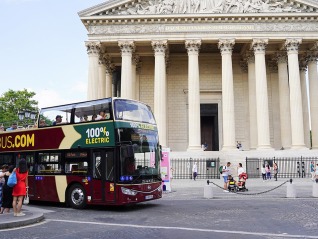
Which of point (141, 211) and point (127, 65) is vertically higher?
point (127, 65)

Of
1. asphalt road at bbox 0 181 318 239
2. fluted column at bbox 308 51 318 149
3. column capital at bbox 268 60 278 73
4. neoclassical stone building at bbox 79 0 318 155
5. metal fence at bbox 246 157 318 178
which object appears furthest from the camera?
column capital at bbox 268 60 278 73

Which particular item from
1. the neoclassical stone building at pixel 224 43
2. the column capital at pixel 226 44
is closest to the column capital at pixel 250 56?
the neoclassical stone building at pixel 224 43

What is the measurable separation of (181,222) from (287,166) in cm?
2342

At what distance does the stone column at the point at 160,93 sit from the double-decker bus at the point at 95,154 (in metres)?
18.4

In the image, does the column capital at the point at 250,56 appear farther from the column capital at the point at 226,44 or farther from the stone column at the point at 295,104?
the stone column at the point at 295,104

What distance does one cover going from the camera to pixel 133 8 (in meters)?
35.5

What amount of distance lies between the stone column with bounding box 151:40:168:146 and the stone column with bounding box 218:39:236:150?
5.62 m

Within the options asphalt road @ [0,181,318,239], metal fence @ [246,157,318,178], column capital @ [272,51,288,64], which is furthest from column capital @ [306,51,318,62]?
asphalt road @ [0,181,318,239]

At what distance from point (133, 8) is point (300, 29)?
16.4 meters

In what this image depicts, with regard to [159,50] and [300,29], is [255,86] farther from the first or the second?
[159,50]

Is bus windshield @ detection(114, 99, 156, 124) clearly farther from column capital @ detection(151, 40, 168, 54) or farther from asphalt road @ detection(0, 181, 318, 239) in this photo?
column capital @ detection(151, 40, 168, 54)

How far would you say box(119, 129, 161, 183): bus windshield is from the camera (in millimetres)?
13500

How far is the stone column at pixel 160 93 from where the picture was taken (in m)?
34.1

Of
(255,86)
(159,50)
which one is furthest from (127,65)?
(255,86)
